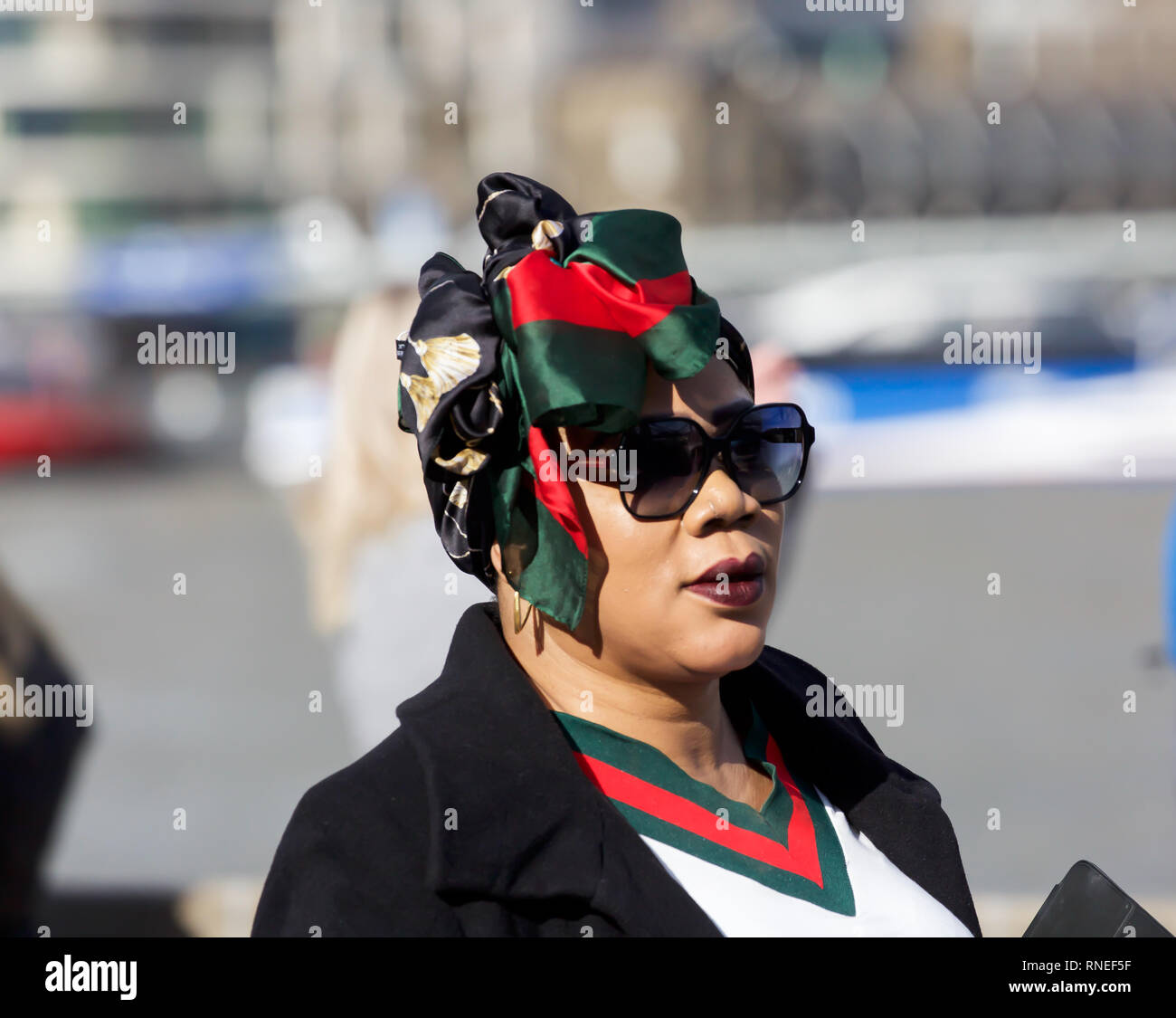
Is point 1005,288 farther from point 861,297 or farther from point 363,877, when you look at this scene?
point 363,877

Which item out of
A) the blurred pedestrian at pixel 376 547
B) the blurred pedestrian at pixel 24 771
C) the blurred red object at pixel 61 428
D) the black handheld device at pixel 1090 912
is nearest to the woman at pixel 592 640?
the black handheld device at pixel 1090 912

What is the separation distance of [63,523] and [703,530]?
56.2 ft

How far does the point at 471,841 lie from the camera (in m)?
1.70

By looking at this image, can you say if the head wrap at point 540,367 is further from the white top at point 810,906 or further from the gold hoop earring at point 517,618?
the white top at point 810,906

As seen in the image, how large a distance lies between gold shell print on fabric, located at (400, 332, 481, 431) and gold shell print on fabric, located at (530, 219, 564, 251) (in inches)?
7.3

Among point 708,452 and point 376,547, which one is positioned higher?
point 708,452

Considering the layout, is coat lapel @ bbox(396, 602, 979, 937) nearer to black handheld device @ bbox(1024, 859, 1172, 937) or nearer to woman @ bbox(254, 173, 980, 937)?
woman @ bbox(254, 173, 980, 937)

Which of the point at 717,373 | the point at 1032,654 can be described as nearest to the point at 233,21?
the point at 1032,654

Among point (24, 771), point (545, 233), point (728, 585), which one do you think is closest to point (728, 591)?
point (728, 585)

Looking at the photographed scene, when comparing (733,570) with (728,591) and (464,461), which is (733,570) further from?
(464,461)

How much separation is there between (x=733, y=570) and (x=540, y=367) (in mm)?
343

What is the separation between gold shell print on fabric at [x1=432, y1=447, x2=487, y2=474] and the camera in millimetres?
1853

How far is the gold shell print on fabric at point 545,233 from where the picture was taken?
1.95 m
